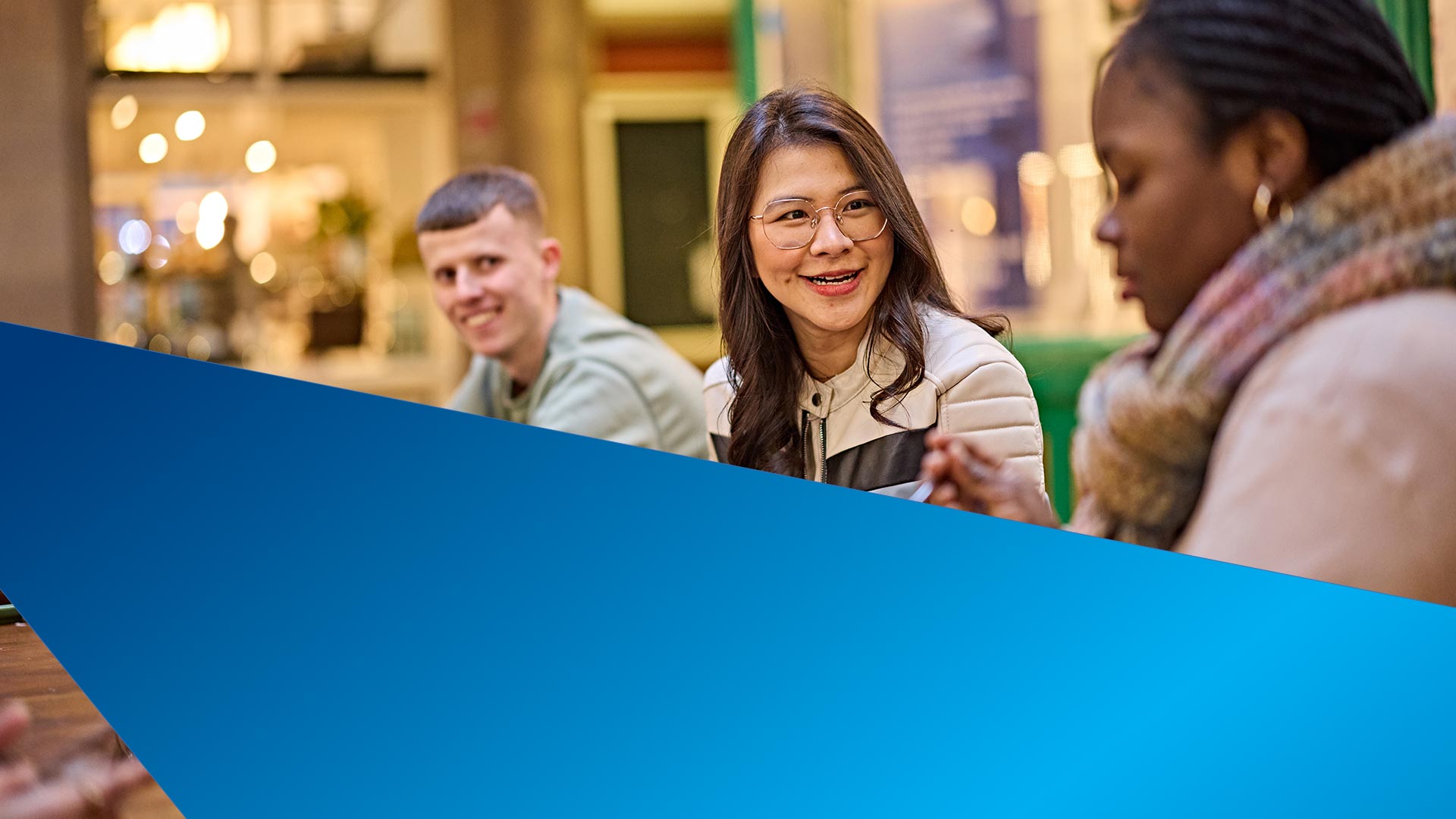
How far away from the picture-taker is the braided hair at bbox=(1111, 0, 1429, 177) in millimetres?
1320

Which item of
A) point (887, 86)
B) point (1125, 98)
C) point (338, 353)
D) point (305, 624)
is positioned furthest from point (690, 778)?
point (338, 353)

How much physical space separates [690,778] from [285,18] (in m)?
5.80

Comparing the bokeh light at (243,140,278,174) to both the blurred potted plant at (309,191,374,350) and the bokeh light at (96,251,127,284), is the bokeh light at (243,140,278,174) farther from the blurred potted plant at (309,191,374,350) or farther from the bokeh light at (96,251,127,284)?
the bokeh light at (96,251,127,284)

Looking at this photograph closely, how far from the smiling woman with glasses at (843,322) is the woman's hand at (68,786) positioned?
876 millimetres

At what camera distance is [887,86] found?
14.6ft

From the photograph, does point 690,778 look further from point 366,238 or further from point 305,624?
point 366,238

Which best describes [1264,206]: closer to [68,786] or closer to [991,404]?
[991,404]

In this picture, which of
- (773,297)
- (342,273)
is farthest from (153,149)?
(773,297)

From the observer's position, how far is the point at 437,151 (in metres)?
6.48

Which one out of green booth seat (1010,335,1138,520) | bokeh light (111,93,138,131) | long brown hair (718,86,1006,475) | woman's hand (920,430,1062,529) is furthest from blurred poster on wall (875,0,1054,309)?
bokeh light (111,93,138,131)

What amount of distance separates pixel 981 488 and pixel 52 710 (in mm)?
1243

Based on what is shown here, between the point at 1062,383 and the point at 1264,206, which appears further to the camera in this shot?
the point at 1062,383

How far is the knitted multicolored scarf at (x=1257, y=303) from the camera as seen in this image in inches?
50.3

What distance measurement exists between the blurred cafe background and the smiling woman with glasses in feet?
7.29
